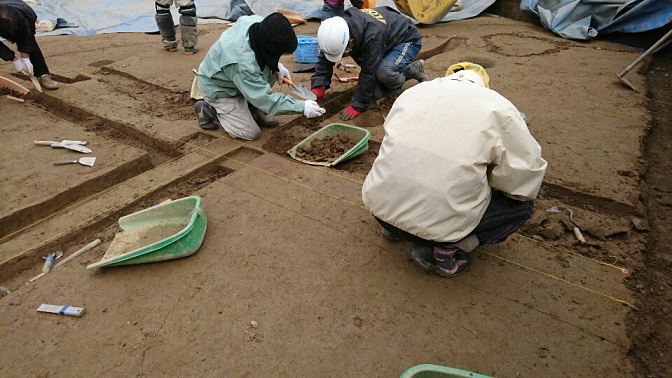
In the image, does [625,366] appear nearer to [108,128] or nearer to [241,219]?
[241,219]

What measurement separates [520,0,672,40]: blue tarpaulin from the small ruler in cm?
689

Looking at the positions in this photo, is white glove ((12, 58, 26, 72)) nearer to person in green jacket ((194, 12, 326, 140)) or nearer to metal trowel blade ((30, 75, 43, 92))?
metal trowel blade ((30, 75, 43, 92))

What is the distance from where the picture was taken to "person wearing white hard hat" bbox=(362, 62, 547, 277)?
1.69 m

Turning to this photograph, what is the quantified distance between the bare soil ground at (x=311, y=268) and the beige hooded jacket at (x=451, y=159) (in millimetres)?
511

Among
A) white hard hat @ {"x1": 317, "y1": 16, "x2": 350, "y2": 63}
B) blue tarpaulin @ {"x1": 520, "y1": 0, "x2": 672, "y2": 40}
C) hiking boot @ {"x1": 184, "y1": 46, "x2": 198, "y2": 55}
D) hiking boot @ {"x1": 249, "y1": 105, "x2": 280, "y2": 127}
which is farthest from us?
hiking boot @ {"x1": 184, "y1": 46, "x2": 198, "y2": 55}

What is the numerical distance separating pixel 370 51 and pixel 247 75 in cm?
128

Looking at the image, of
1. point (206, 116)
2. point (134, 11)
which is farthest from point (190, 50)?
point (134, 11)

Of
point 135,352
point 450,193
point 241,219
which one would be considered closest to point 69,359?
point 135,352

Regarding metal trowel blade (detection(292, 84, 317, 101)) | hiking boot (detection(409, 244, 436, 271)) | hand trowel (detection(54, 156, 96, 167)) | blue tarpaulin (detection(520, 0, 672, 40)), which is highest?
blue tarpaulin (detection(520, 0, 672, 40))

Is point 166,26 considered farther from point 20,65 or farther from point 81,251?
point 81,251

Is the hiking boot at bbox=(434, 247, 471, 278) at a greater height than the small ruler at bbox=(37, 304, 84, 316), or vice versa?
the hiking boot at bbox=(434, 247, 471, 278)

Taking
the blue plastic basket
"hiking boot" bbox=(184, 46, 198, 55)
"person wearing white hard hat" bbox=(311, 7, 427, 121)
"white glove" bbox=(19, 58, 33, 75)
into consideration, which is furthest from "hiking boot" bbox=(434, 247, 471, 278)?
"hiking boot" bbox=(184, 46, 198, 55)

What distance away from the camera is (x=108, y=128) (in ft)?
13.2

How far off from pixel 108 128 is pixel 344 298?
325cm
